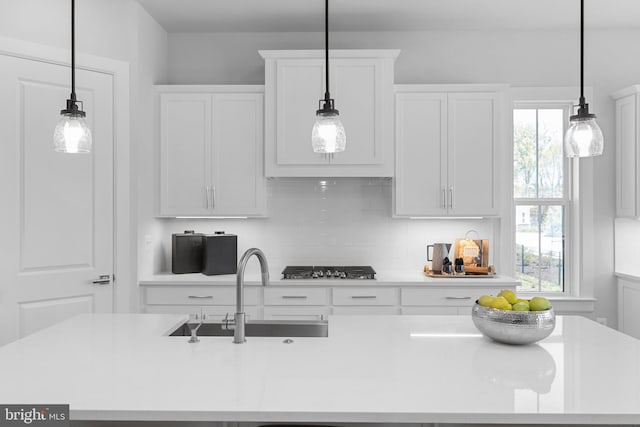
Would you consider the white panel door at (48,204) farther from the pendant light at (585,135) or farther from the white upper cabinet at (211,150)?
the pendant light at (585,135)

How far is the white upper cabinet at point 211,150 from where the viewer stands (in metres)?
3.57

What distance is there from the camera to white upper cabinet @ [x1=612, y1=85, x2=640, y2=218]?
3518 mm

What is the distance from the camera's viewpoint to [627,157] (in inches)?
143

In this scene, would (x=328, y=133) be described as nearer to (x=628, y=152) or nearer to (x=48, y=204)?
(x=48, y=204)

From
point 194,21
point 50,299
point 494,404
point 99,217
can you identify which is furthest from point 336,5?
point 494,404

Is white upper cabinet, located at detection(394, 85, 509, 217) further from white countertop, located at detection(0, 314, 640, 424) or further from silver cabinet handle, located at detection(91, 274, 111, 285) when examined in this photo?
silver cabinet handle, located at detection(91, 274, 111, 285)

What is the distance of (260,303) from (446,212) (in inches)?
61.8

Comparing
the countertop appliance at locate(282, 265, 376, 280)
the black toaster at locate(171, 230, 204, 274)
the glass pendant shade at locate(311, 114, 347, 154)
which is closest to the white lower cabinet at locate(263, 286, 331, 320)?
the countertop appliance at locate(282, 265, 376, 280)

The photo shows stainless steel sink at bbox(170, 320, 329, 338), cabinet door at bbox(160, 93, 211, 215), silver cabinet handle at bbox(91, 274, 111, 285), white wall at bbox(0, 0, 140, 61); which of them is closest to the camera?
stainless steel sink at bbox(170, 320, 329, 338)

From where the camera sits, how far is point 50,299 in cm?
282

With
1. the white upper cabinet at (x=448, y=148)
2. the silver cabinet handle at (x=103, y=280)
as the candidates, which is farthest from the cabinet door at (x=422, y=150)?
the silver cabinet handle at (x=103, y=280)

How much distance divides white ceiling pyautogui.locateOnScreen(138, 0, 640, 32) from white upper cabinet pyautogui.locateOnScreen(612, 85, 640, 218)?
26.1 inches

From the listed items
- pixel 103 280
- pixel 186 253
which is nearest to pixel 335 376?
pixel 103 280

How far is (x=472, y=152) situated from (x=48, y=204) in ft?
9.74
